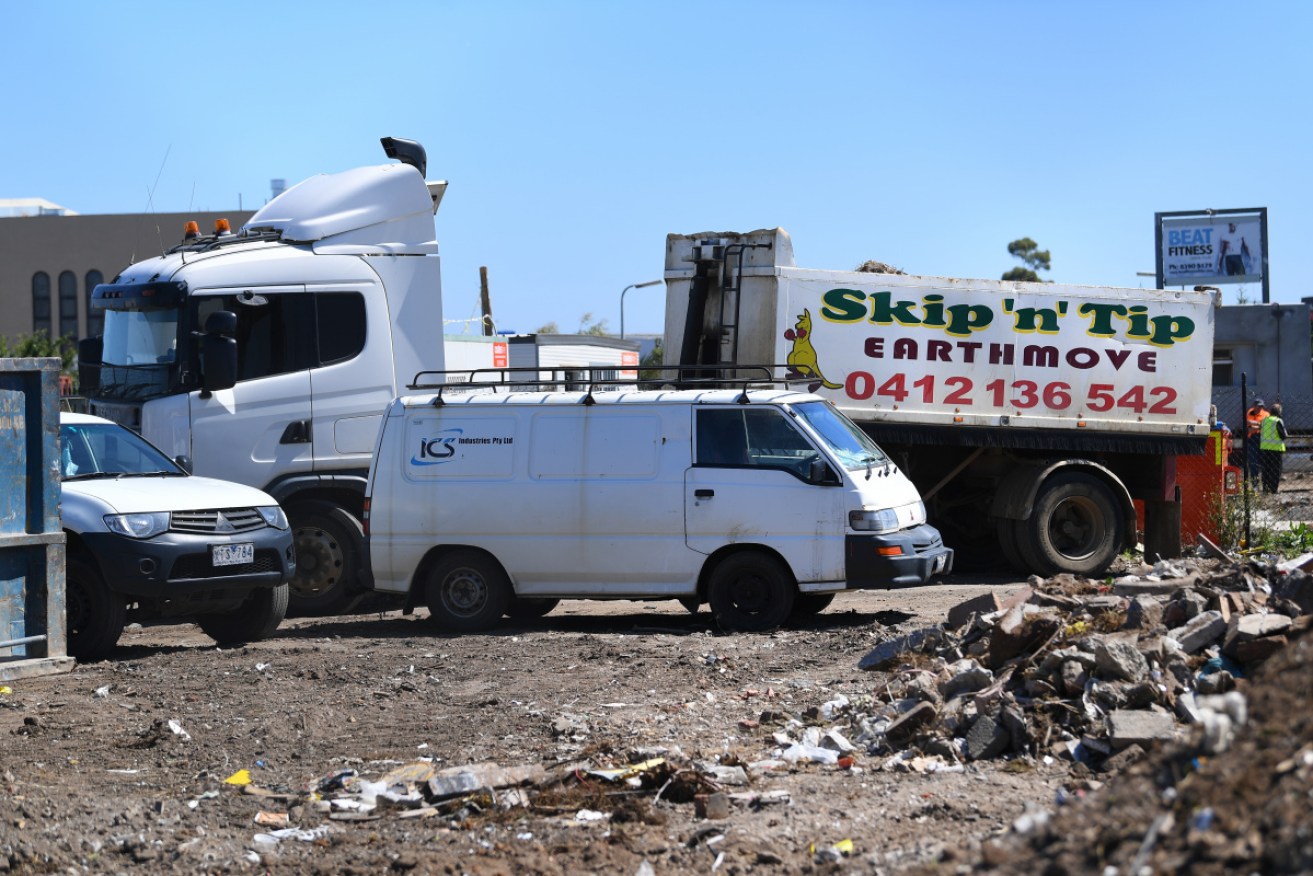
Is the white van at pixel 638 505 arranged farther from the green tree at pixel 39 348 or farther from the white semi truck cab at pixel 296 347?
the green tree at pixel 39 348

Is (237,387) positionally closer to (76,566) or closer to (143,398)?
(143,398)

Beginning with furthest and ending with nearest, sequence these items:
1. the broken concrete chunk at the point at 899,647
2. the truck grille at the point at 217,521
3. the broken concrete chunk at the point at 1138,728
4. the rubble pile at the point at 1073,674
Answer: the truck grille at the point at 217,521 < the broken concrete chunk at the point at 899,647 < the rubble pile at the point at 1073,674 < the broken concrete chunk at the point at 1138,728

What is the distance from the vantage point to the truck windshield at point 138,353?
12.3 metres

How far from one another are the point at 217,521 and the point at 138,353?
2749mm

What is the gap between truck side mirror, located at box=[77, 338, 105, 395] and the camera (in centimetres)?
1281

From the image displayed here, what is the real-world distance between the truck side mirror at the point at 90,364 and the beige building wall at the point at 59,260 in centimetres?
4084

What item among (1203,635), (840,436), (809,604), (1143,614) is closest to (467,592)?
(809,604)

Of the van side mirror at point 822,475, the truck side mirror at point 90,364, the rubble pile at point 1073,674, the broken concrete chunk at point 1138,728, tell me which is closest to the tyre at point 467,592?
the van side mirror at point 822,475

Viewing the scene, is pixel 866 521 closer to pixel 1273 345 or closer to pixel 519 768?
pixel 519 768

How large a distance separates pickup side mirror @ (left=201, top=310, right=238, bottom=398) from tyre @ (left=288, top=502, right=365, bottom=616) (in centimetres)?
133

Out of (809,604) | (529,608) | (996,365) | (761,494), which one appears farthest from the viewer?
(996,365)

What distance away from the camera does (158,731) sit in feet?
25.4

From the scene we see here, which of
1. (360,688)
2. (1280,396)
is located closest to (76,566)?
(360,688)

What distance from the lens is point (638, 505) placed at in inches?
440
